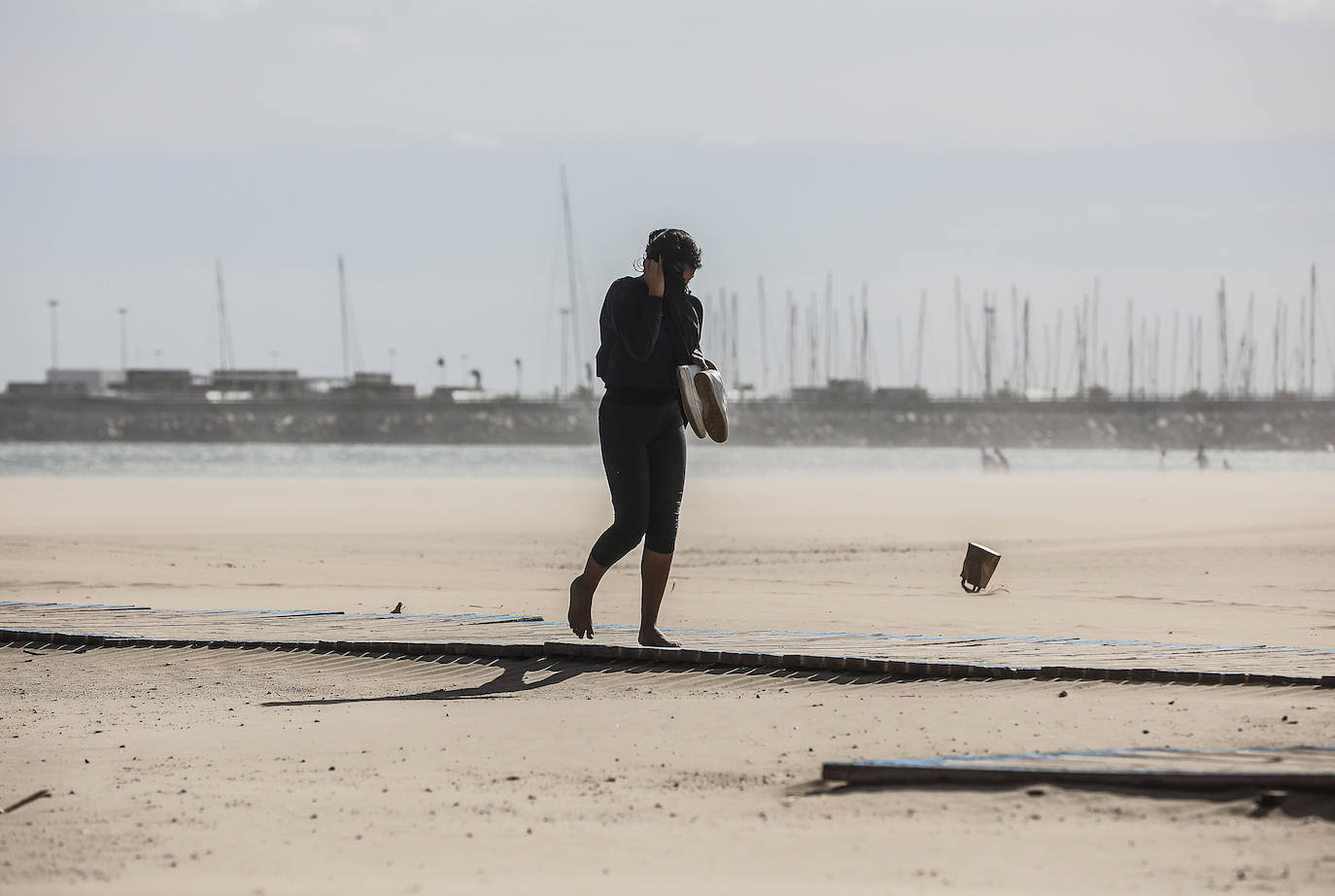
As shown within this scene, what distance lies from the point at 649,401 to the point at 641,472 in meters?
0.32

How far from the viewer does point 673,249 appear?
277 inches

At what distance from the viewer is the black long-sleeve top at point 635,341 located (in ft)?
22.5

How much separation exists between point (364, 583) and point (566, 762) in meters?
8.40

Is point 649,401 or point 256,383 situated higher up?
point 256,383

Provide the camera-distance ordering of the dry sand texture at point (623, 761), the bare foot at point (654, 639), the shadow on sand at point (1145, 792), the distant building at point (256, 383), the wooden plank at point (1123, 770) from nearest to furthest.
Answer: the dry sand texture at point (623, 761)
the shadow on sand at point (1145, 792)
the wooden plank at point (1123, 770)
the bare foot at point (654, 639)
the distant building at point (256, 383)

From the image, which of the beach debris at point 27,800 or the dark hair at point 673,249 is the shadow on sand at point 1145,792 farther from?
the dark hair at point 673,249

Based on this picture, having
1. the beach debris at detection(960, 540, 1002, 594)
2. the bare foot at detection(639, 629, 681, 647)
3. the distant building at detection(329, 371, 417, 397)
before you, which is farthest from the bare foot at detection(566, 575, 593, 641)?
the distant building at detection(329, 371, 417, 397)

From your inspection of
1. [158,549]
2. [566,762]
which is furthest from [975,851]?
[158,549]

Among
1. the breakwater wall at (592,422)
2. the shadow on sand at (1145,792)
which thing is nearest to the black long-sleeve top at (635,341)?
Result: the shadow on sand at (1145,792)

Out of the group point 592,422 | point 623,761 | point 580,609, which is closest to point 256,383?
point 592,422

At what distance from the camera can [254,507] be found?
1272 inches

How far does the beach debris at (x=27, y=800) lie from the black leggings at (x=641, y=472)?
281 cm

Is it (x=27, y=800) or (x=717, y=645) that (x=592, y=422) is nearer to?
(x=717, y=645)

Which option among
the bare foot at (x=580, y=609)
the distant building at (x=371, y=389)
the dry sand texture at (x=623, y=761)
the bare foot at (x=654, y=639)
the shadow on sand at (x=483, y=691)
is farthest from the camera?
the distant building at (x=371, y=389)
